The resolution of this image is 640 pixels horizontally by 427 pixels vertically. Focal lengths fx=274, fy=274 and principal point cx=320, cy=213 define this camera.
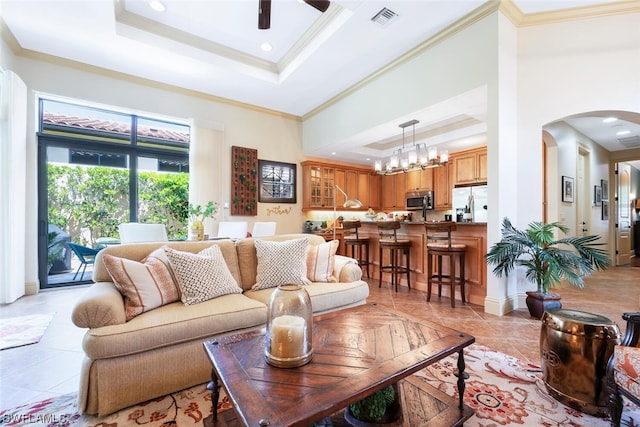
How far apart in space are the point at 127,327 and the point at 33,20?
13.1 feet

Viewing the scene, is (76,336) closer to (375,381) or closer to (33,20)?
(375,381)

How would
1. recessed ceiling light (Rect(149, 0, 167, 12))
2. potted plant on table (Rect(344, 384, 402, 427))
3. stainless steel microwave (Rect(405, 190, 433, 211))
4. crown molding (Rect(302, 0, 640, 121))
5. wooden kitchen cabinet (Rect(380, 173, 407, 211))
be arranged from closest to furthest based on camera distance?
1. potted plant on table (Rect(344, 384, 402, 427))
2. crown molding (Rect(302, 0, 640, 121))
3. recessed ceiling light (Rect(149, 0, 167, 12))
4. stainless steel microwave (Rect(405, 190, 433, 211))
5. wooden kitchen cabinet (Rect(380, 173, 407, 211))

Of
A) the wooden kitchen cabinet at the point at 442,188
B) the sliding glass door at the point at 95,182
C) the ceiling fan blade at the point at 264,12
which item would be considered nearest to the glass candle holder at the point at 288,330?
the ceiling fan blade at the point at 264,12

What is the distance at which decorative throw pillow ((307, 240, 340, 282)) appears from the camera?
270cm

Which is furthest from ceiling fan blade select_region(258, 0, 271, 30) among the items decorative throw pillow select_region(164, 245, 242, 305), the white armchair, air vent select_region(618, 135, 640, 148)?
air vent select_region(618, 135, 640, 148)

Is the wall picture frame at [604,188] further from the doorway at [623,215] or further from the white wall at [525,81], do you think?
the white wall at [525,81]

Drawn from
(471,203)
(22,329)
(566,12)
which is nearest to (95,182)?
(22,329)

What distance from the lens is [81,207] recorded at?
4391 mm

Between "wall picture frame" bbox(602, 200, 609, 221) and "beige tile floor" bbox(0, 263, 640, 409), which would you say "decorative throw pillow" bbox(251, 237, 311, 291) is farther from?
"wall picture frame" bbox(602, 200, 609, 221)

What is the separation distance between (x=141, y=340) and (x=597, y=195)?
8.31 m

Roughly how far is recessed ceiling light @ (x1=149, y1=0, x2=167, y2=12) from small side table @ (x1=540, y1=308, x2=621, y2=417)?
4795 millimetres

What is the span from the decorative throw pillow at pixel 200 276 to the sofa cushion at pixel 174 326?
0.23ft

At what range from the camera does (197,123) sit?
500 cm

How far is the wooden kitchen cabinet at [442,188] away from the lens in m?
6.36
